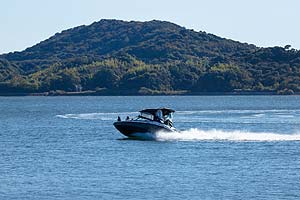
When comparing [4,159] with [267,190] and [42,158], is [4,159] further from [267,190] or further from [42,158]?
[267,190]

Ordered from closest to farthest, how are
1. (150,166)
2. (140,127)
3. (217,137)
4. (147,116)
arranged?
(150,166)
(140,127)
(147,116)
(217,137)

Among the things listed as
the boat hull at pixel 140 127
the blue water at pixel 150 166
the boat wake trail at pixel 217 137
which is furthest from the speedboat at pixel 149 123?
the blue water at pixel 150 166

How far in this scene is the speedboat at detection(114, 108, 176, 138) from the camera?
81000 millimetres

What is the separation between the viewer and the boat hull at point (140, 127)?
266 ft

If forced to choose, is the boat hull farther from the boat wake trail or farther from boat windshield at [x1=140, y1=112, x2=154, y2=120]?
boat windshield at [x1=140, y1=112, x2=154, y2=120]

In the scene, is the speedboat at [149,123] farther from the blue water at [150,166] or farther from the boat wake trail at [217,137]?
the blue water at [150,166]

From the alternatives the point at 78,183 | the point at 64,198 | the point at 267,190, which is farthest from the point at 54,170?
the point at 267,190

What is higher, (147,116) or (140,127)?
(147,116)

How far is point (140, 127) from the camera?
81438 millimetres

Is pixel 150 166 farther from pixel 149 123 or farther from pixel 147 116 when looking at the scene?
pixel 147 116

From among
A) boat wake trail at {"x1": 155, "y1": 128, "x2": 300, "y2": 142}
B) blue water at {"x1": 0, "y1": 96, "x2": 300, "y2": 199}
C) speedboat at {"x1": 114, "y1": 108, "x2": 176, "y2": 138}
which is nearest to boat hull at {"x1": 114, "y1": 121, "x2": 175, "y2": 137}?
speedboat at {"x1": 114, "y1": 108, "x2": 176, "y2": 138}

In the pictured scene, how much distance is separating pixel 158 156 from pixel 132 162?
176 inches

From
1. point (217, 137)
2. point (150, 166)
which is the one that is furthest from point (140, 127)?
point (150, 166)

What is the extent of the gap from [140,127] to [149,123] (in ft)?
3.63
